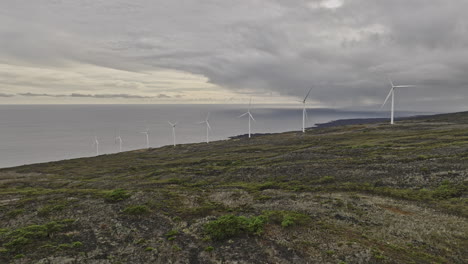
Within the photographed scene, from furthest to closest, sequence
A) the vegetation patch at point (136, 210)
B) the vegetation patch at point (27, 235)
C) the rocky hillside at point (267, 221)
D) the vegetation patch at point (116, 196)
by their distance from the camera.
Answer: the vegetation patch at point (116, 196)
the vegetation patch at point (136, 210)
the vegetation patch at point (27, 235)
the rocky hillside at point (267, 221)

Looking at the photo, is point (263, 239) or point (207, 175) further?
point (207, 175)

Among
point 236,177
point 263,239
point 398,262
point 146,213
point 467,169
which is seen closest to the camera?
point 398,262

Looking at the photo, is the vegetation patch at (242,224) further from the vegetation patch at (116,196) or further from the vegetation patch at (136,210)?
the vegetation patch at (116,196)

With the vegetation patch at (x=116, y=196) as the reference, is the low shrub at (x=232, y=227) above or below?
above

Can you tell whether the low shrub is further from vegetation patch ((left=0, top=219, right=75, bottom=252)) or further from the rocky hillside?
vegetation patch ((left=0, top=219, right=75, bottom=252))

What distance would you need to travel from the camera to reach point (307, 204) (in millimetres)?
36562

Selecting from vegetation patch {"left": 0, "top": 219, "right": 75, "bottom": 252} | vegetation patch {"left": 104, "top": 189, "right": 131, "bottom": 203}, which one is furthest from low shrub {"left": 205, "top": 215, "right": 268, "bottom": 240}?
vegetation patch {"left": 104, "top": 189, "right": 131, "bottom": 203}

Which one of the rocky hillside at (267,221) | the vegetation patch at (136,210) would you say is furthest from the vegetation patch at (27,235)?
the vegetation patch at (136,210)

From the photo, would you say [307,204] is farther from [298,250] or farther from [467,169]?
[467,169]

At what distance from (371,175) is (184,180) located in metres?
39.6

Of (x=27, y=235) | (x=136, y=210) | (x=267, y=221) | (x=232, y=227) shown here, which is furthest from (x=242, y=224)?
(x=27, y=235)

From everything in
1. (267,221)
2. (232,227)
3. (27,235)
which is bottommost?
(27,235)

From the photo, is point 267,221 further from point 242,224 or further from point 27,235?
point 27,235

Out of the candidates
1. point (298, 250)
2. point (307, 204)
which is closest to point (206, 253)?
point (298, 250)
